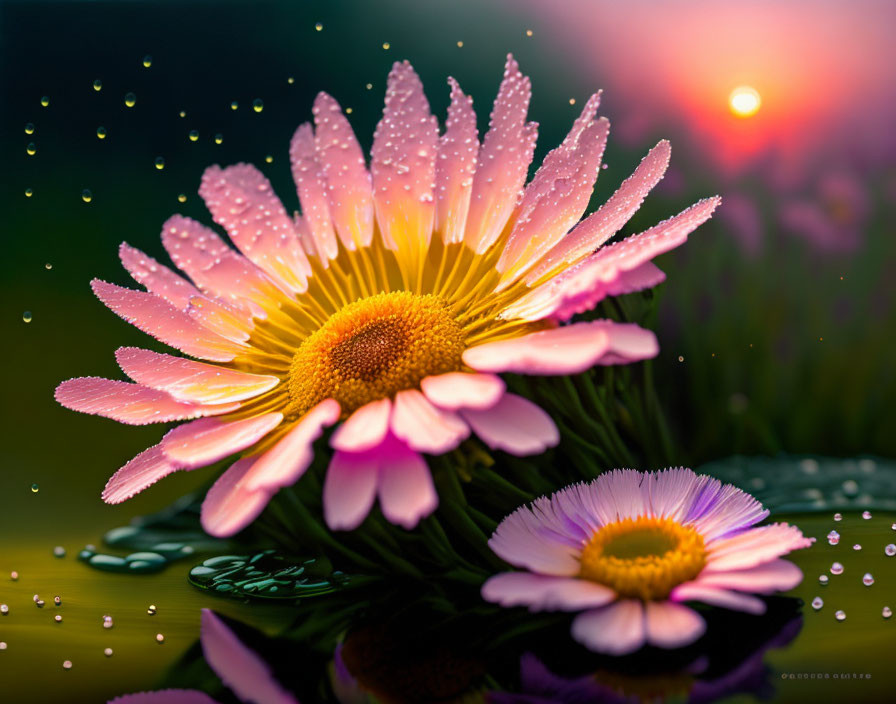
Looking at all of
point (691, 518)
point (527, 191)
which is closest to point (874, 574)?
point (691, 518)

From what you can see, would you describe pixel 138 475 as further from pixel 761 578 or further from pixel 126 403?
pixel 761 578

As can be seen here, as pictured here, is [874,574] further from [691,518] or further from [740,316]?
[740,316]

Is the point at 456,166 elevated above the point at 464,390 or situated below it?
above

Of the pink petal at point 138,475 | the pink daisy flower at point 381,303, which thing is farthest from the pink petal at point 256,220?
the pink petal at point 138,475

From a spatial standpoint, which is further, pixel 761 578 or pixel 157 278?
pixel 157 278

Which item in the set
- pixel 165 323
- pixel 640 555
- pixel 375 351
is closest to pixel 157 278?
pixel 165 323

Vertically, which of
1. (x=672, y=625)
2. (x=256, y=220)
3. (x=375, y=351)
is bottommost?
(x=672, y=625)

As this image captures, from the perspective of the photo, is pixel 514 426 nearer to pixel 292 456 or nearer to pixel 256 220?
pixel 292 456
